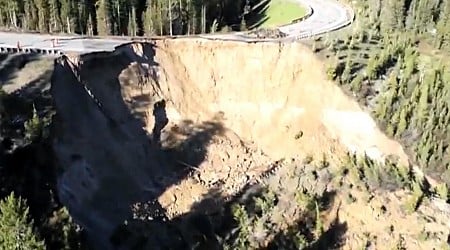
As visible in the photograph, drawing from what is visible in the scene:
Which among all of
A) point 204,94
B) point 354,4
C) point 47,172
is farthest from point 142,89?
point 354,4

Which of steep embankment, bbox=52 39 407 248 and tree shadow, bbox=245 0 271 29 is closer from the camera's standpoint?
steep embankment, bbox=52 39 407 248

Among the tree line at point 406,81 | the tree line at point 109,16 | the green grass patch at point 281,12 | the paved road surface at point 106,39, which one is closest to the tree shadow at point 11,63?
the paved road surface at point 106,39

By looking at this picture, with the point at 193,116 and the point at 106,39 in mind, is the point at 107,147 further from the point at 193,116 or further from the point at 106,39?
the point at 106,39

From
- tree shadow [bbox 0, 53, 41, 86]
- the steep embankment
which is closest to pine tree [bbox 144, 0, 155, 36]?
the steep embankment

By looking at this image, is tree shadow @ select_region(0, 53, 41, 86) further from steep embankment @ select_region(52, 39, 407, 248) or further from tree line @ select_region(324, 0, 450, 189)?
tree line @ select_region(324, 0, 450, 189)

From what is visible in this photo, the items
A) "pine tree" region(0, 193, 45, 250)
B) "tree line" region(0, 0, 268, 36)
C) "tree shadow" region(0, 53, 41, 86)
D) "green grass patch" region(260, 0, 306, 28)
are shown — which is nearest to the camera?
"pine tree" region(0, 193, 45, 250)

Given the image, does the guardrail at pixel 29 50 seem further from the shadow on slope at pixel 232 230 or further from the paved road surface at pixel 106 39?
the shadow on slope at pixel 232 230

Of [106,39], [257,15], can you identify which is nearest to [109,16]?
[106,39]
